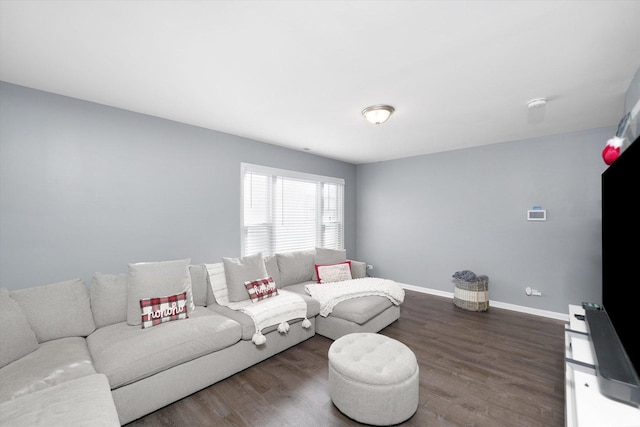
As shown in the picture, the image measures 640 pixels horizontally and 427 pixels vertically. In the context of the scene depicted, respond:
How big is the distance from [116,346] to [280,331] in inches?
54.1

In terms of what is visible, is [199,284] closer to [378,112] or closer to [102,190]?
[102,190]

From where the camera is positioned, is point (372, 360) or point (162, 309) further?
point (162, 309)

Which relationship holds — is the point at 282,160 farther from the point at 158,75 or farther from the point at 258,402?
the point at 258,402

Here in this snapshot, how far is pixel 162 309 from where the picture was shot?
2469mm

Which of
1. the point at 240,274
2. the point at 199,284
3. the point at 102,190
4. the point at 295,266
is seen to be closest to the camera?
the point at 102,190

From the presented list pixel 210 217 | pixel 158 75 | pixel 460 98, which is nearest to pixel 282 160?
pixel 210 217

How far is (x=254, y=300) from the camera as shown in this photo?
3.00 m

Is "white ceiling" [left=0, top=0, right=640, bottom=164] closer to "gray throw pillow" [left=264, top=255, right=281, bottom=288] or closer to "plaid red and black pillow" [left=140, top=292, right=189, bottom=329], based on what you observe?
"gray throw pillow" [left=264, top=255, right=281, bottom=288]

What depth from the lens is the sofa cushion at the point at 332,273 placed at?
13.0 ft

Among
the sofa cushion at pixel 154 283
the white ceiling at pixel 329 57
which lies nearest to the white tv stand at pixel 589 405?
the white ceiling at pixel 329 57

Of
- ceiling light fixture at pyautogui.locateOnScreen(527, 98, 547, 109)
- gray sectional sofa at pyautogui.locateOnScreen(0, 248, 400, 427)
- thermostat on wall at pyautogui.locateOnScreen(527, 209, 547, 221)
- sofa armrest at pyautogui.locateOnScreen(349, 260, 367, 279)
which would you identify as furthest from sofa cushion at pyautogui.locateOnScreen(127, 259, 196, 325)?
thermostat on wall at pyautogui.locateOnScreen(527, 209, 547, 221)

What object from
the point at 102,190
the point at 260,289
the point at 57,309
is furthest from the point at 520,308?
the point at 102,190

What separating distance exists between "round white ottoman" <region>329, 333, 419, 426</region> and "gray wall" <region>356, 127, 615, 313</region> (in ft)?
10.3

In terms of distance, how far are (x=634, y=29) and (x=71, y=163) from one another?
459 centimetres
